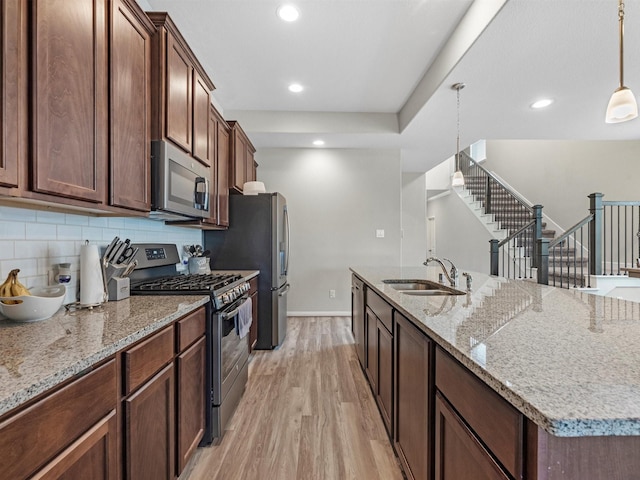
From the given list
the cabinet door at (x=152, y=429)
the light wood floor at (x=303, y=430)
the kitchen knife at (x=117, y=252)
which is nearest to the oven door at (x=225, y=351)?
the light wood floor at (x=303, y=430)

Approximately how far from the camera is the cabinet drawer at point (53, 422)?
2.15 feet

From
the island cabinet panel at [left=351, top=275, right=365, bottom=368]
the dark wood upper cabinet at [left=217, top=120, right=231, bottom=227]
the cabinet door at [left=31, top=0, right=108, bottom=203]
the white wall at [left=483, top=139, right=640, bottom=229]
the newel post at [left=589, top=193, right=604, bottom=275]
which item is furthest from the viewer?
the white wall at [left=483, top=139, right=640, bottom=229]

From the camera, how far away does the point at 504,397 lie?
2.16 ft

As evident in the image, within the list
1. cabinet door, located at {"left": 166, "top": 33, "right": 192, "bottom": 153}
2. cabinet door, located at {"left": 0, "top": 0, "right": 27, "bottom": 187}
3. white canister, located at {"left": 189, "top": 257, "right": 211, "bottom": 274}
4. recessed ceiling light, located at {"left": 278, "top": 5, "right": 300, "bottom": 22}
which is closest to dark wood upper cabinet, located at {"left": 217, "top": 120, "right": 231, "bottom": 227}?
white canister, located at {"left": 189, "top": 257, "right": 211, "bottom": 274}

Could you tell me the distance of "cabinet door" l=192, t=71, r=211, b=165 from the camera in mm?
2225

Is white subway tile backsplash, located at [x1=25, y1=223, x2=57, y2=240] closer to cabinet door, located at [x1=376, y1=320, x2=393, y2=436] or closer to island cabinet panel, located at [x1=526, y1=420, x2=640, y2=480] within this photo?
cabinet door, located at [x1=376, y1=320, x2=393, y2=436]

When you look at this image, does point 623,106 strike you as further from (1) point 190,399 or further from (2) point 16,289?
(2) point 16,289

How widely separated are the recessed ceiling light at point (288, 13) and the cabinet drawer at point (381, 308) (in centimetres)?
214

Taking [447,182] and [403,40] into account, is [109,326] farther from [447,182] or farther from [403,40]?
[447,182]

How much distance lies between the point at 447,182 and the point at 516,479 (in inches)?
310

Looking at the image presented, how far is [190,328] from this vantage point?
1.58 metres

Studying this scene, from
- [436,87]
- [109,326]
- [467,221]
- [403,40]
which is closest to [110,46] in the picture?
[109,326]

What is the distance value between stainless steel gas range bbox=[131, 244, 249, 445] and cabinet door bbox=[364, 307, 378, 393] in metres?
0.93

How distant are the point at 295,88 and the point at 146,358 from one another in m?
3.16
